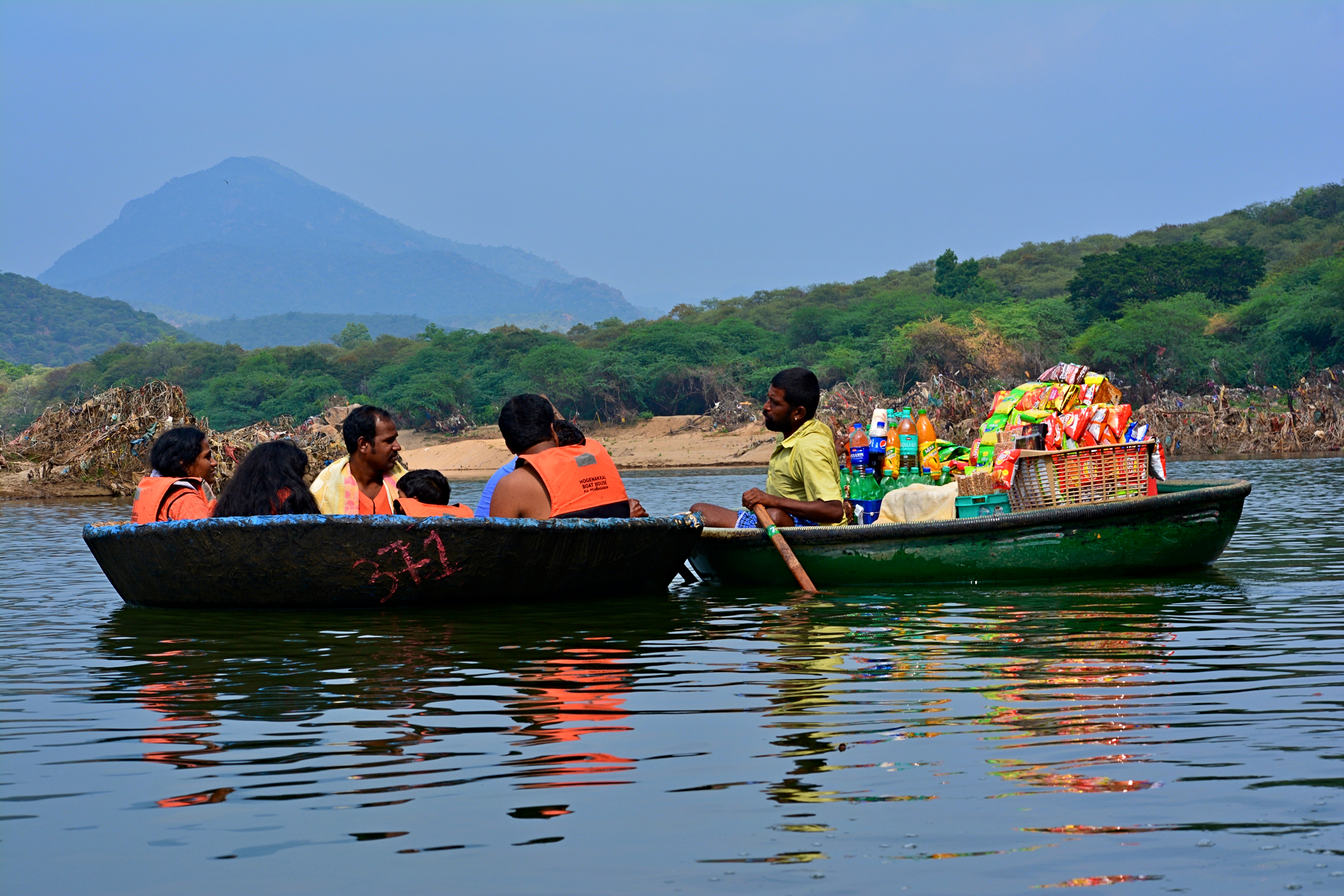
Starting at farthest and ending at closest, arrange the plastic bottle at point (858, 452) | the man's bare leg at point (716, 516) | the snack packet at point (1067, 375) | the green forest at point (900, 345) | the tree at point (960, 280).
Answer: the tree at point (960, 280), the green forest at point (900, 345), the plastic bottle at point (858, 452), the man's bare leg at point (716, 516), the snack packet at point (1067, 375)

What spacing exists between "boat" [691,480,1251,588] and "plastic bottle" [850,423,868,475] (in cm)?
97

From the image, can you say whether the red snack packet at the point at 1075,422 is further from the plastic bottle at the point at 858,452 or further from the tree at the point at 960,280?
the tree at the point at 960,280

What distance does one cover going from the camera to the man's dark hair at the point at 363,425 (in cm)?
795

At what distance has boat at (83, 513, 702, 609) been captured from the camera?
7938 mm

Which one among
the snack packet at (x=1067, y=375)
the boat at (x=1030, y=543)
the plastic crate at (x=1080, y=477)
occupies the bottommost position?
the boat at (x=1030, y=543)

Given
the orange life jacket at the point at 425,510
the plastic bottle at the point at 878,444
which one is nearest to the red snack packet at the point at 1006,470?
the plastic bottle at the point at 878,444

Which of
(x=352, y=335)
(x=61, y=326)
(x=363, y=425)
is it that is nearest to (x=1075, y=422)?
(x=363, y=425)

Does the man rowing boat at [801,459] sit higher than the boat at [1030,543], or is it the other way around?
the man rowing boat at [801,459]

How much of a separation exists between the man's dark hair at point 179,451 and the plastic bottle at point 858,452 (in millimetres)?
4254

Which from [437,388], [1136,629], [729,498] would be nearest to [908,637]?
[1136,629]

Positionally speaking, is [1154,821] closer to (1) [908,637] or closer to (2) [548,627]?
(1) [908,637]

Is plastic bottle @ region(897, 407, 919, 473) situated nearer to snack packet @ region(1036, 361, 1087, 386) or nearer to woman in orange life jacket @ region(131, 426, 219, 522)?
snack packet @ region(1036, 361, 1087, 386)

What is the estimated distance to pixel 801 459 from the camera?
8648mm

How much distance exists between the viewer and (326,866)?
3459 millimetres
